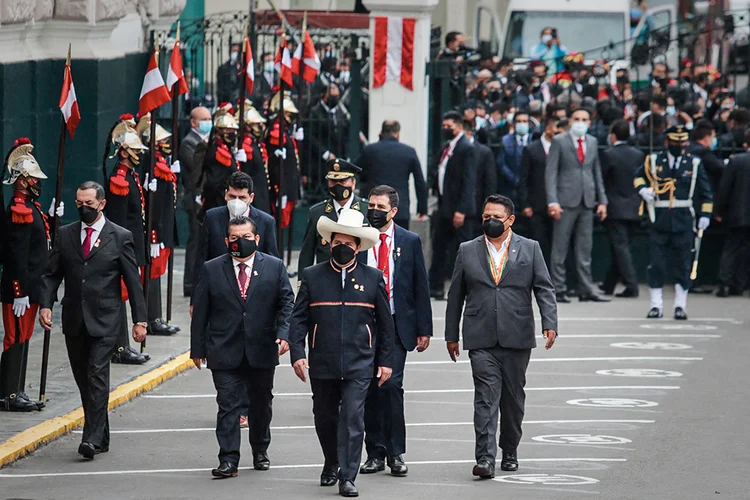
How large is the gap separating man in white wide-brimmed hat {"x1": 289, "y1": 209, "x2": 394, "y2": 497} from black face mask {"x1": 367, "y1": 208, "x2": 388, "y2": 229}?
55 centimetres

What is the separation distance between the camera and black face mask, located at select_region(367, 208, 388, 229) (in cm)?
1112

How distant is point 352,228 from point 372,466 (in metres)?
1.67

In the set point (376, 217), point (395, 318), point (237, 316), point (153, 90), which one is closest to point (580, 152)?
point (153, 90)

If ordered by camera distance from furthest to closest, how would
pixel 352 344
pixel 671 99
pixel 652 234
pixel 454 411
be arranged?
pixel 671 99 → pixel 652 234 → pixel 454 411 → pixel 352 344

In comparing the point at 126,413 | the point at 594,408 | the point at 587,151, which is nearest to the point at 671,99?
the point at 587,151

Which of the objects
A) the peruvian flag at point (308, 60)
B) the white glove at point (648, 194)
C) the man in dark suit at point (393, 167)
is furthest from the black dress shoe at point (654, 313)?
the peruvian flag at point (308, 60)

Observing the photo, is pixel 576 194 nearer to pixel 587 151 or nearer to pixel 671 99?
pixel 587 151

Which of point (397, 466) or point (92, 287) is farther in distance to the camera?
point (92, 287)

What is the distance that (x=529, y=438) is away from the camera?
1216 cm

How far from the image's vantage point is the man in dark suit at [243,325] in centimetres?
1092

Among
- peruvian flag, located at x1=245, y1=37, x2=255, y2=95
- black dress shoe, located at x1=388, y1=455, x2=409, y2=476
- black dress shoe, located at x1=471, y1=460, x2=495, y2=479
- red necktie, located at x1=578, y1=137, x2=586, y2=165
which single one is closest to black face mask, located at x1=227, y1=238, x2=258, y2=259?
black dress shoe, located at x1=388, y1=455, x2=409, y2=476

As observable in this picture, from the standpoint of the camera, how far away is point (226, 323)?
A: 10977 millimetres

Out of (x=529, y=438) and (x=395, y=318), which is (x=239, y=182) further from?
(x=529, y=438)

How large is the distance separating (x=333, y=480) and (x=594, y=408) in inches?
133
